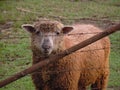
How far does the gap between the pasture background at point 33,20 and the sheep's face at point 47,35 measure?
73.7 inches

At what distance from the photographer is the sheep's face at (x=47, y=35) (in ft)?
19.3

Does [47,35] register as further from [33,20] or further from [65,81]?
[33,20]

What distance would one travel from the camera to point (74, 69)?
6504 millimetres

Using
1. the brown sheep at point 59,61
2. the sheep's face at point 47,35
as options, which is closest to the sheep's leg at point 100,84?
the brown sheep at point 59,61

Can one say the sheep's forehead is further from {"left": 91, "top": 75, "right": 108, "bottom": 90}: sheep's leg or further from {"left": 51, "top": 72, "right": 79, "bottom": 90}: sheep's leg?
{"left": 91, "top": 75, "right": 108, "bottom": 90}: sheep's leg

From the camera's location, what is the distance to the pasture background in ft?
31.3

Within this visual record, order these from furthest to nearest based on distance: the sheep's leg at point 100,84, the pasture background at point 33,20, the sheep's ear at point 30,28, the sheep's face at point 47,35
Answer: the pasture background at point 33,20
the sheep's leg at point 100,84
the sheep's ear at point 30,28
the sheep's face at point 47,35

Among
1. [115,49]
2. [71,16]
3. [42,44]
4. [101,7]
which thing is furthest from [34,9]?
[42,44]

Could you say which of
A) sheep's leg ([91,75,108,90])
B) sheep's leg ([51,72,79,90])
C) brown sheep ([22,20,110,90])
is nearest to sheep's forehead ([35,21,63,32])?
brown sheep ([22,20,110,90])

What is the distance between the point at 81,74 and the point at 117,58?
3654 millimetres

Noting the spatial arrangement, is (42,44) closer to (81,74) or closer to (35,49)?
(35,49)

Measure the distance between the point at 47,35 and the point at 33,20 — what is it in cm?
744

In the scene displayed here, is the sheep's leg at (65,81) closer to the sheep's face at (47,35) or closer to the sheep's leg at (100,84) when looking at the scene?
the sheep's face at (47,35)

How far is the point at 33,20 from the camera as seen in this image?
13.4 metres
